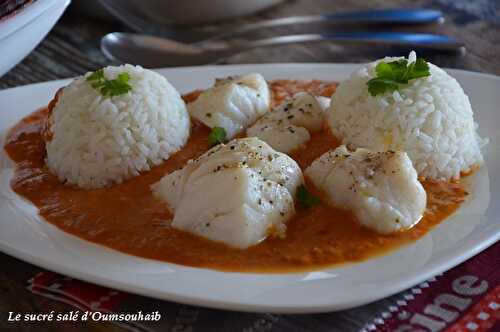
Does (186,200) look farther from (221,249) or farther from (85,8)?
(85,8)

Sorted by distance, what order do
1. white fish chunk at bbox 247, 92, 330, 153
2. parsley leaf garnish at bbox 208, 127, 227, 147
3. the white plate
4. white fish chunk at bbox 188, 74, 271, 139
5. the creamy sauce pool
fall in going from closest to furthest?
the white plate → the creamy sauce pool → white fish chunk at bbox 247, 92, 330, 153 → parsley leaf garnish at bbox 208, 127, 227, 147 → white fish chunk at bbox 188, 74, 271, 139

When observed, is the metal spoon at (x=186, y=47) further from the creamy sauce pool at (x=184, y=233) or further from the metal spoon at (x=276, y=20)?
the creamy sauce pool at (x=184, y=233)

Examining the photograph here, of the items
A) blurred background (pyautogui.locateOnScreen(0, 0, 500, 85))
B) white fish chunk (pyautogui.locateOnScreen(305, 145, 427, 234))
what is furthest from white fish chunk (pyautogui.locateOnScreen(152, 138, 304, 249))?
blurred background (pyautogui.locateOnScreen(0, 0, 500, 85))

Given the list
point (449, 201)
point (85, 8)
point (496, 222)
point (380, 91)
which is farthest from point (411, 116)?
point (85, 8)

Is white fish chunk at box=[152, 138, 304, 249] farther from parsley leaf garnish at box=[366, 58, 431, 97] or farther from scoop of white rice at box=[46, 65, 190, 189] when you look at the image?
parsley leaf garnish at box=[366, 58, 431, 97]

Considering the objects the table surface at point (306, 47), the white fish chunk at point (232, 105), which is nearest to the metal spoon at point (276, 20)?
the table surface at point (306, 47)

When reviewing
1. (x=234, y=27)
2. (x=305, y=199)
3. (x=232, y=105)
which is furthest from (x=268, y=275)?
(x=234, y=27)
